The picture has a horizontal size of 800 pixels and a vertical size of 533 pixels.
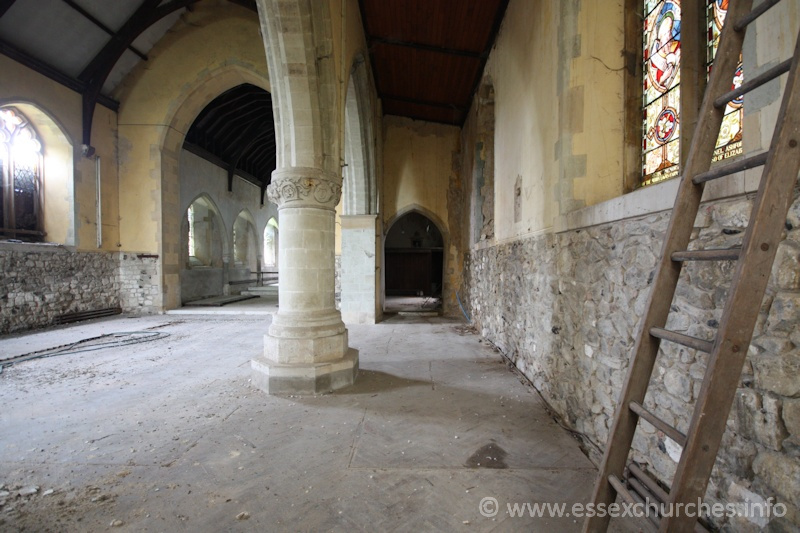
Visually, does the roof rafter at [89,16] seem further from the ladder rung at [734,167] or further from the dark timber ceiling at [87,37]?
the ladder rung at [734,167]

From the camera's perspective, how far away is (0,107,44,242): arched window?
6.56m

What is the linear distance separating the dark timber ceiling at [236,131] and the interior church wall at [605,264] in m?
8.81

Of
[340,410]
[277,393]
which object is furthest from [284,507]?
[277,393]

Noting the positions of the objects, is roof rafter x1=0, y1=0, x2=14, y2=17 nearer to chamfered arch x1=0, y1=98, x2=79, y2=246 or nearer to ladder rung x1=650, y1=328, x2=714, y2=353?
chamfered arch x1=0, y1=98, x2=79, y2=246

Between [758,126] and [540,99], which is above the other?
[540,99]

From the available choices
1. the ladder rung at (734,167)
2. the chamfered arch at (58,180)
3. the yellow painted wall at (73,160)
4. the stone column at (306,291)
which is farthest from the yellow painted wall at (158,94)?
the ladder rung at (734,167)

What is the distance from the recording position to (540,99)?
364 centimetres

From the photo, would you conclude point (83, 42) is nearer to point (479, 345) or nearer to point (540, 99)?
point (540, 99)

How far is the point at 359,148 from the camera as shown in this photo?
737cm

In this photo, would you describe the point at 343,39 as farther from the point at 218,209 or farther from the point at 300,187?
the point at 218,209

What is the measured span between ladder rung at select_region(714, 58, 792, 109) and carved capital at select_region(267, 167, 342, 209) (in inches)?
123

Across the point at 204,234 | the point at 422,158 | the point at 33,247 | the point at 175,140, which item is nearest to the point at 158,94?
the point at 175,140

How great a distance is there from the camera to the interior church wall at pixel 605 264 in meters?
1.33

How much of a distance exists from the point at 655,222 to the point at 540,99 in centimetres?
223
